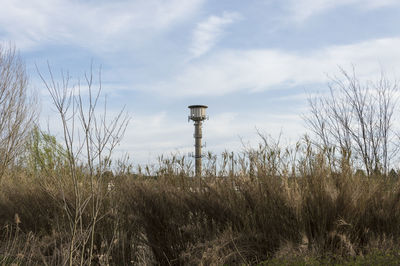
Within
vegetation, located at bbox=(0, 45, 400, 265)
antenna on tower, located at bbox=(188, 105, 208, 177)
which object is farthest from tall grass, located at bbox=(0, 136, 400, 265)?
antenna on tower, located at bbox=(188, 105, 208, 177)

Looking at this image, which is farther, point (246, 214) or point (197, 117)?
point (197, 117)

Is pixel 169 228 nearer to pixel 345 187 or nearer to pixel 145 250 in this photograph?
pixel 145 250

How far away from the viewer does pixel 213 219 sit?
486 centimetres

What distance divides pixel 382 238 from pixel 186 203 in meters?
2.42

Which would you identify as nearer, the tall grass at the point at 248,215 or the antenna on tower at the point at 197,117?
the tall grass at the point at 248,215

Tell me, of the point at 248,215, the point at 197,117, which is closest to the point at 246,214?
the point at 248,215

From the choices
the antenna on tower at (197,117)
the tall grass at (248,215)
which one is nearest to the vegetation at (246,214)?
the tall grass at (248,215)

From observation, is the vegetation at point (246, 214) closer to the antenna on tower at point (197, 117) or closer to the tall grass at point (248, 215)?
the tall grass at point (248, 215)

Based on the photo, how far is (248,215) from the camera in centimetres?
464

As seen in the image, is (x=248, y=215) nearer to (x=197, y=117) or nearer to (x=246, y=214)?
(x=246, y=214)

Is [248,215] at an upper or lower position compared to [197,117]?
lower

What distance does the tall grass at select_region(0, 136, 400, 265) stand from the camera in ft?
13.5

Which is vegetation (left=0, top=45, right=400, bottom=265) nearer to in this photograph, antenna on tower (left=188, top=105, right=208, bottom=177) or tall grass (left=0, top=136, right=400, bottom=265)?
tall grass (left=0, top=136, right=400, bottom=265)

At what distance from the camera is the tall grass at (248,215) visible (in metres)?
4.12
